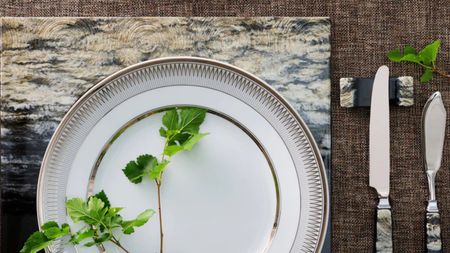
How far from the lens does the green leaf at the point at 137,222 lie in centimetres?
66

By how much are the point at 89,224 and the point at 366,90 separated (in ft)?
1.24

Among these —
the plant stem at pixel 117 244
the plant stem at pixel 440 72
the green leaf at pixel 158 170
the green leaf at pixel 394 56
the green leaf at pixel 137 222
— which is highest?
the green leaf at pixel 394 56

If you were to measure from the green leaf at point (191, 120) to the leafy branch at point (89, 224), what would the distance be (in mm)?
105

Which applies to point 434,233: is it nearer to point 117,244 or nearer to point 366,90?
point 366,90

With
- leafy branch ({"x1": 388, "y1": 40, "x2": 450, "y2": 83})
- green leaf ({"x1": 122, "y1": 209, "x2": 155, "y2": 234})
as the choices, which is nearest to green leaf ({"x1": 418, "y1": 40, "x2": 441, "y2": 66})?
leafy branch ({"x1": 388, "y1": 40, "x2": 450, "y2": 83})

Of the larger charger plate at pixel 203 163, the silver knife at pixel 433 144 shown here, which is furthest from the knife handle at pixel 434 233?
the larger charger plate at pixel 203 163

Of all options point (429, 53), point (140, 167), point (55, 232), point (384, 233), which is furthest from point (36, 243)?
point (429, 53)

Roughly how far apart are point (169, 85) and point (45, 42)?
171 millimetres

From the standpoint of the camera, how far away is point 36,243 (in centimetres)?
67

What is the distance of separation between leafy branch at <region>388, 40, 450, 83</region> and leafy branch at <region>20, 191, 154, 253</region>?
0.36m

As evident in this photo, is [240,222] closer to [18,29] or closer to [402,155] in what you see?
[402,155]

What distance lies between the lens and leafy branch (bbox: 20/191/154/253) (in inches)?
26.0

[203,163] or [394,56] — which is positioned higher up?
[394,56]

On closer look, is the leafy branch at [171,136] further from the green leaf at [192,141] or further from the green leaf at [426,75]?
the green leaf at [426,75]
